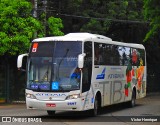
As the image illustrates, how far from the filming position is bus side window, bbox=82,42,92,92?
59.5 ft

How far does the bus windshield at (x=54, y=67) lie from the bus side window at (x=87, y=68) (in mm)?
400

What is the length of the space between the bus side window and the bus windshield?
40cm

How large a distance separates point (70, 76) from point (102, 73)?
304cm

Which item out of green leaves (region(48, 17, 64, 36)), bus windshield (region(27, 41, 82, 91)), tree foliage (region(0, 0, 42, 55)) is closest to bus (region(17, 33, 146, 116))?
bus windshield (region(27, 41, 82, 91))

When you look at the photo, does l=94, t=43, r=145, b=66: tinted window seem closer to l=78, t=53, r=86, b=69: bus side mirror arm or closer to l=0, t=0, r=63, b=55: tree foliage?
l=78, t=53, r=86, b=69: bus side mirror arm

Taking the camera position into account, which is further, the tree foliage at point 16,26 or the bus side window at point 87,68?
the tree foliage at point 16,26

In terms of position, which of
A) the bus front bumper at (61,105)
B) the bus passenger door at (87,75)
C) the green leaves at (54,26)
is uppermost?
the green leaves at (54,26)

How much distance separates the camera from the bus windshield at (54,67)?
17.6 meters

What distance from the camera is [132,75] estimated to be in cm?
2533

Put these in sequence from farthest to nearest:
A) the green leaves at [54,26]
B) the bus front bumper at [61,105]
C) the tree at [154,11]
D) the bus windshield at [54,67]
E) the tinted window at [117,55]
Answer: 1. the green leaves at [54,26]
2. the tree at [154,11]
3. the tinted window at [117,55]
4. the bus windshield at [54,67]
5. the bus front bumper at [61,105]

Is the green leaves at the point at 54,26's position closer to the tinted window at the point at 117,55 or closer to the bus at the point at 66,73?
the tinted window at the point at 117,55

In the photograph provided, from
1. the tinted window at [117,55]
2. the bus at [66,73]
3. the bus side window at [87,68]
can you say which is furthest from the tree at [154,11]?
the bus side window at [87,68]

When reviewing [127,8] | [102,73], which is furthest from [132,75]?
[127,8]

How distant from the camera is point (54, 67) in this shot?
17766 mm
